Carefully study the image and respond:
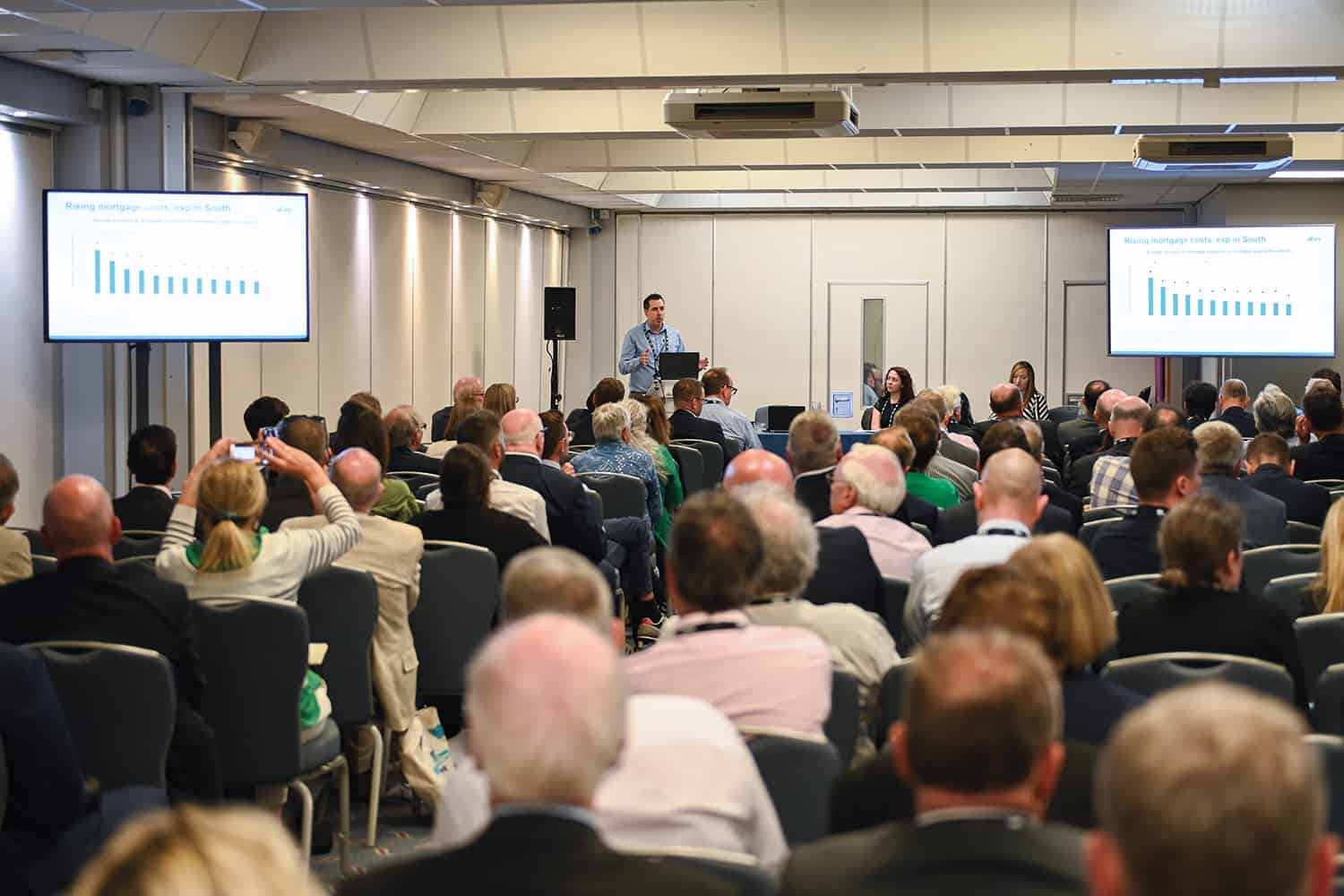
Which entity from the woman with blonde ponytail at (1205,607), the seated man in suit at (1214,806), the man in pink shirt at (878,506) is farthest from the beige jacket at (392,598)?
the seated man in suit at (1214,806)

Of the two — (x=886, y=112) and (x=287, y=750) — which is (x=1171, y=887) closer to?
(x=287, y=750)

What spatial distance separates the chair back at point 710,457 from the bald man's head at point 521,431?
3.23m

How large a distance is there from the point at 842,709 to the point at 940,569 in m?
1.07

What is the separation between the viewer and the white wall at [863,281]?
63.2ft

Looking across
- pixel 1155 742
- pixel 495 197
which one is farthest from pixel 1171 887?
pixel 495 197

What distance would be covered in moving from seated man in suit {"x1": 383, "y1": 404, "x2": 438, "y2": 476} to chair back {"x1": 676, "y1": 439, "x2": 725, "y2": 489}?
2372mm

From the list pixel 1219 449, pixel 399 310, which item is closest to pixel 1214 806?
pixel 1219 449

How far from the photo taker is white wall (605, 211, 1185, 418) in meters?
19.2

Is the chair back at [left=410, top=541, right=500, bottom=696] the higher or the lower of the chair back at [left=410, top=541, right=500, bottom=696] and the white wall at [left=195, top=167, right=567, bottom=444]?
the lower

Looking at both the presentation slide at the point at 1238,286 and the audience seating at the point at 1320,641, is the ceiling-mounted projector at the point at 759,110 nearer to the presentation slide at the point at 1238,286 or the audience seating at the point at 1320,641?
the audience seating at the point at 1320,641

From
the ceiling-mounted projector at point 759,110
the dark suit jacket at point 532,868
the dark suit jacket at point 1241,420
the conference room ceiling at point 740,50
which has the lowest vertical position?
the dark suit jacket at point 532,868

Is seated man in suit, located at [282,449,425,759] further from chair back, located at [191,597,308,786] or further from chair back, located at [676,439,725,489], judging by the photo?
chair back, located at [676,439,725,489]

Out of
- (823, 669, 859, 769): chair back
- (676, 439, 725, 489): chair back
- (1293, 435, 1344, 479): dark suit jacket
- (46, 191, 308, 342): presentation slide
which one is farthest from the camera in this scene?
(676, 439, 725, 489): chair back

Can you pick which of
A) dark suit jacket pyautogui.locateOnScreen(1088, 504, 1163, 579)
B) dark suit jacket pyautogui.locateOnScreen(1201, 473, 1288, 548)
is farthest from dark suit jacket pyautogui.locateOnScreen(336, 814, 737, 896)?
dark suit jacket pyautogui.locateOnScreen(1201, 473, 1288, 548)
